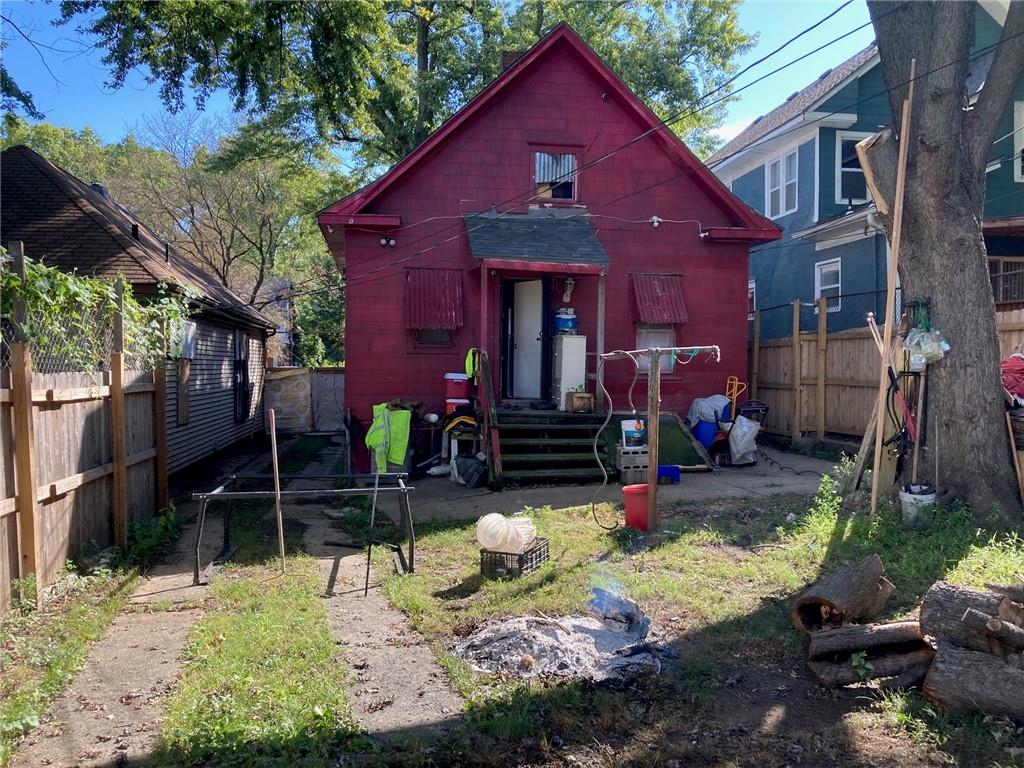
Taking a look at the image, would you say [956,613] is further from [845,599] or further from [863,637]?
[845,599]

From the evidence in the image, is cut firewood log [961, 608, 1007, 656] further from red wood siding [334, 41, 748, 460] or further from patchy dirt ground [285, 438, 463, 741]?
red wood siding [334, 41, 748, 460]

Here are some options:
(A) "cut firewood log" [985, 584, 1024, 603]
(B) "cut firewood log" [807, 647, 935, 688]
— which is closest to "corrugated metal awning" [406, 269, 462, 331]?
(B) "cut firewood log" [807, 647, 935, 688]

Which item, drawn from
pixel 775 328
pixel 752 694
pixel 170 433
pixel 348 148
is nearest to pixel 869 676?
pixel 752 694

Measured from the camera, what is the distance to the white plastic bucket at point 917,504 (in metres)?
6.99

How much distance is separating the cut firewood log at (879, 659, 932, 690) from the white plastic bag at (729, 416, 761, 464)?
835 cm

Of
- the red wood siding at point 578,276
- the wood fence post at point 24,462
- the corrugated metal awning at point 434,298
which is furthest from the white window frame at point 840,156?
the wood fence post at point 24,462

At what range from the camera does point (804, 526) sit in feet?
24.7

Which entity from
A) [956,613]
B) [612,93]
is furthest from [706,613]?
[612,93]

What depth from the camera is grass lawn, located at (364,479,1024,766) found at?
12.0ft

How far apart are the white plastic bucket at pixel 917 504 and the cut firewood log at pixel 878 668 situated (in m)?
3.08

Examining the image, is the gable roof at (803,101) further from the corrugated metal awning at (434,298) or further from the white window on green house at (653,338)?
the corrugated metal awning at (434,298)

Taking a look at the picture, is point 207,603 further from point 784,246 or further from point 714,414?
point 784,246

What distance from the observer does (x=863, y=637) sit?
4.34 meters

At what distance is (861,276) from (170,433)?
14359 millimetres
